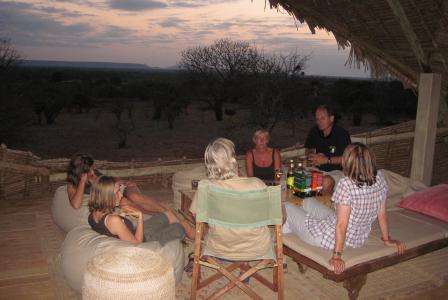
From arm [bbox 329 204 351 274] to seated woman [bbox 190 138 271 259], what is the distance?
1.57 ft

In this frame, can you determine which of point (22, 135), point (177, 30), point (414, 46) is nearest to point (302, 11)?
point (414, 46)

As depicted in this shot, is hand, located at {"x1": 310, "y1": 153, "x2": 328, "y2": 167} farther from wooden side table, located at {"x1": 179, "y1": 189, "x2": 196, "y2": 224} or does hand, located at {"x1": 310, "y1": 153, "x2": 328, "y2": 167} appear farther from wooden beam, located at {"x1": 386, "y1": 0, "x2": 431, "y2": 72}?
wooden beam, located at {"x1": 386, "y1": 0, "x2": 431, "y2": 72}

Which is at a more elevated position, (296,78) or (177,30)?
(177,30)

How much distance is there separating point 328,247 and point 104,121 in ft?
71.4

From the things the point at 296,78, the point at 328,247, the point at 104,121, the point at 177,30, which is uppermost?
the point at 177,30

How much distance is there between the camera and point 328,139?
5094mm

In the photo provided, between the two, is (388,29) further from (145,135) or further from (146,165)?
(145,135)

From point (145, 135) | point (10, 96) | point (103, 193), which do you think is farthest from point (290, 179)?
point (145, 135)

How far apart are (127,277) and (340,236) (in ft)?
4.84

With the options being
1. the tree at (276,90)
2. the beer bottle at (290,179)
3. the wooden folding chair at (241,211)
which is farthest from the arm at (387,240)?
the tree at (276,90)

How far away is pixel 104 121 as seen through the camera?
77.1 ft

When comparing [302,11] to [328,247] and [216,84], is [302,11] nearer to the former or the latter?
[328,247]

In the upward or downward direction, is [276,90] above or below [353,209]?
above

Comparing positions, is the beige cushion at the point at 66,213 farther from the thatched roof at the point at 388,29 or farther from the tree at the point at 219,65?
the tree at the point at 219,65
